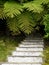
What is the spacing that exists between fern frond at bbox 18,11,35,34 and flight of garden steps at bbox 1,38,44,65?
0.52 meters

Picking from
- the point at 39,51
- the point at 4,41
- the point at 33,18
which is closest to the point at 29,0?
the point at 33,18

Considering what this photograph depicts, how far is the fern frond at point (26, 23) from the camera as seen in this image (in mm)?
9195

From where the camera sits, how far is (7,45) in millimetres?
9617

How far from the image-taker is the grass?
878 cm

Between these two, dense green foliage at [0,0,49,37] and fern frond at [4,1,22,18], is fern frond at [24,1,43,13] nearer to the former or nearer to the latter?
dense green foliage at [0,0,49,37]

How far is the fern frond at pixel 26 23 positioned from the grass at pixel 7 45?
0.76 m

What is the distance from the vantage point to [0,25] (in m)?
10.6

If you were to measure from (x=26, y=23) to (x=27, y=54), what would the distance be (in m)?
1.25

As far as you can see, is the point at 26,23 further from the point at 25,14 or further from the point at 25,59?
the point at 25,59

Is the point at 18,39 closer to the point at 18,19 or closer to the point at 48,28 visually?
the point at 18,19

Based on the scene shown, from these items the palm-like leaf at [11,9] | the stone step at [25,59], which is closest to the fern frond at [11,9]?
the palm-like leaf at [11,9]

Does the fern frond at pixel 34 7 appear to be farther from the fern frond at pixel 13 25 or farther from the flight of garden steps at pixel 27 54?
the flight of garden steps at pixel 27 54

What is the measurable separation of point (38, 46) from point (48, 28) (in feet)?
2.34

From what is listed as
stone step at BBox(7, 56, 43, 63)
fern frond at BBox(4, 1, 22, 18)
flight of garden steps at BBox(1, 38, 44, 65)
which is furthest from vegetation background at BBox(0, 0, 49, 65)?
stone step at BBox(7, 56, 43, 63)
